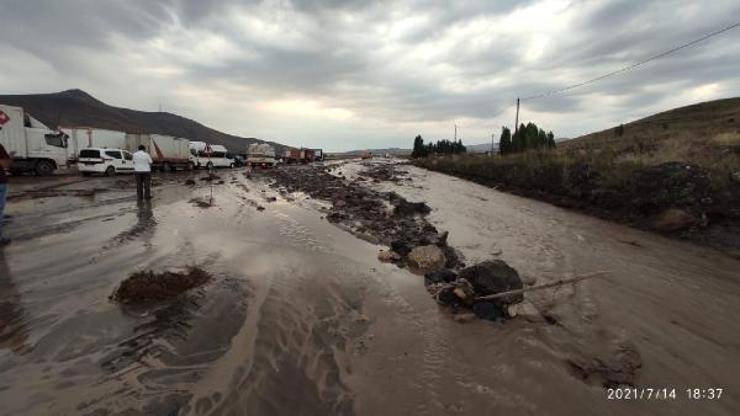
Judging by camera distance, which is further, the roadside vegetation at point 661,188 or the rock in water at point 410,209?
the rock in water at point 410,209

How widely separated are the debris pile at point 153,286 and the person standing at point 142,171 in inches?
416

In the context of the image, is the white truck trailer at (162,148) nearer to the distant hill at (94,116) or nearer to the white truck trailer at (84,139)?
the white truck trailer at (84,139)

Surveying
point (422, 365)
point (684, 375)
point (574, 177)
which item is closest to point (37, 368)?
point (422, 365)

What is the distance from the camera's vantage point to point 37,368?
3.96 meters

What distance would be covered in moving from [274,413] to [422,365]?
5.71 feet

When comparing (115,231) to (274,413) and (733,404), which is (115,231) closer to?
(274,413)

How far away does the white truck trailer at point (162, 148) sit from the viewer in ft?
112

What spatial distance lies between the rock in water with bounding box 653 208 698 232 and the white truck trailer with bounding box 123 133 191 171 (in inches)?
1342

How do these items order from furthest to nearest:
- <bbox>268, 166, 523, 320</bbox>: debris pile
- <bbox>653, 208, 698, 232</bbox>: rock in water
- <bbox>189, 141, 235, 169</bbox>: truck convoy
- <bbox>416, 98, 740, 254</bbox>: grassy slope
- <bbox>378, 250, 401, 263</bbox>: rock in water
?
<bbox>189, 141, 235, 169</bbox>: truck convoy
<bbox>653, 208, 698, 232</bbox>: rock in water
<bbox>416, 98, 740, 254</bbox>: grassy slope
<bbox>378, 250, 401, 263</bbox>: rock in water
<bbox>268, 166, 523, 320</bbox>: debris pile

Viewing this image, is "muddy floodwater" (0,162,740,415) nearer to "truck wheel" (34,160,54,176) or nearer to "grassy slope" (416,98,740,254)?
"grassy slope" (416,98,740,254)

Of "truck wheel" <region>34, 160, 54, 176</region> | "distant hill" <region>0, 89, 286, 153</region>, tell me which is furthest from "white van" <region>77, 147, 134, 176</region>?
"distant hill" <region>0, 89, 286, 153</region>

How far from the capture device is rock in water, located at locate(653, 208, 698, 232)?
40.3 feet
